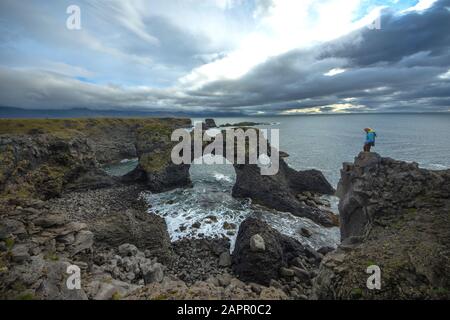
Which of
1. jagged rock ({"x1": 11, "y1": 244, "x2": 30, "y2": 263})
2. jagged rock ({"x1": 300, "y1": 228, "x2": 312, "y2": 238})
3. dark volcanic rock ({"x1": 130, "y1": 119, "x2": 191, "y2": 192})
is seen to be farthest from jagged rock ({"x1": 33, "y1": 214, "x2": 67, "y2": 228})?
dark volcanic rock ({"x1": 130, "y1": 119, "x2": 191, "y2": 192})

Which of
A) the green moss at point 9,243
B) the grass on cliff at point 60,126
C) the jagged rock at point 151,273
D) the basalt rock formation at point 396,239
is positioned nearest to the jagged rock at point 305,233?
the basalt rock formation at point 396,239

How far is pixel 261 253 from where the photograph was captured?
18016 mm

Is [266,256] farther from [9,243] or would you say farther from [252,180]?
[252,180]

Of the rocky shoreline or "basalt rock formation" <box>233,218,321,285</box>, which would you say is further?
"basalt rock formation" <box>233,218,321,285</box>

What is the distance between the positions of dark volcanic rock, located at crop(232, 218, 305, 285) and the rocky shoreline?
0.08m

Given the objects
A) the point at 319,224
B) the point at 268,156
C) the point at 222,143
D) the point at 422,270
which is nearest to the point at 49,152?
the point at 222,143

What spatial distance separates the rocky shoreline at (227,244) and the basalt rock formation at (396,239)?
0.04 m

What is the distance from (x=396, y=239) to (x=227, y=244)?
51.6 ft

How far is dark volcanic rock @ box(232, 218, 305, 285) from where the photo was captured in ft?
56.8

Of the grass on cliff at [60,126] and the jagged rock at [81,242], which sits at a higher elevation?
the grass on cliff at [60,126]

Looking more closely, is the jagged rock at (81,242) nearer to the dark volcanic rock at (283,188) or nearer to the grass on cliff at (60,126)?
the dark volcanic rock at (283,188)

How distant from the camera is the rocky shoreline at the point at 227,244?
31.0 ft

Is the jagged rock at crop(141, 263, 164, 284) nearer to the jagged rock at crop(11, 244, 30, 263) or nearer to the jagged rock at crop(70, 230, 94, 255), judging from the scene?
the jagged rock at crop(70, 230, 94, 255)

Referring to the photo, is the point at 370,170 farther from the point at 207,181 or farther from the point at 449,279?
the point at 207,181
